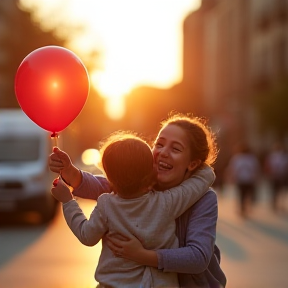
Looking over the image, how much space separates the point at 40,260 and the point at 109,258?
9.24 meters

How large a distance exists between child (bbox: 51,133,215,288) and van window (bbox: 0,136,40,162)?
53.3ft

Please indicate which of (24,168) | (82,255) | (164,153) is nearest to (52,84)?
(164,153)

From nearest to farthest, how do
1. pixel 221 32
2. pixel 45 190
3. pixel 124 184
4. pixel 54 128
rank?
pixel 124 184
pixel 54 128
pixel 45 190
pixel 221 32

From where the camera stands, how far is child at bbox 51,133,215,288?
3.82 meters

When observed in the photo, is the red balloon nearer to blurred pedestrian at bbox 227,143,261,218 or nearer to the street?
the street

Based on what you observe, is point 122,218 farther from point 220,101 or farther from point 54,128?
point 220,101

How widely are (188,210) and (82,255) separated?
977 centimetres

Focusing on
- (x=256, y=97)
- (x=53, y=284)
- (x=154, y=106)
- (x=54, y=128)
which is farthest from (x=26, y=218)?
(x=154, y=106)

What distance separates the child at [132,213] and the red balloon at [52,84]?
553mm

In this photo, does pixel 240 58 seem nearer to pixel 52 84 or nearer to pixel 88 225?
pixel 52 84

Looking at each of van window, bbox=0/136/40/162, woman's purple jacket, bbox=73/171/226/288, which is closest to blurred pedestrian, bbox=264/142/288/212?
van window, bbox=0/136/40/162

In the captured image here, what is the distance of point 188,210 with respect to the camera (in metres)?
4.02

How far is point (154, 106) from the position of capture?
344ft

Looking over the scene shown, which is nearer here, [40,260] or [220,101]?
[40,260]
